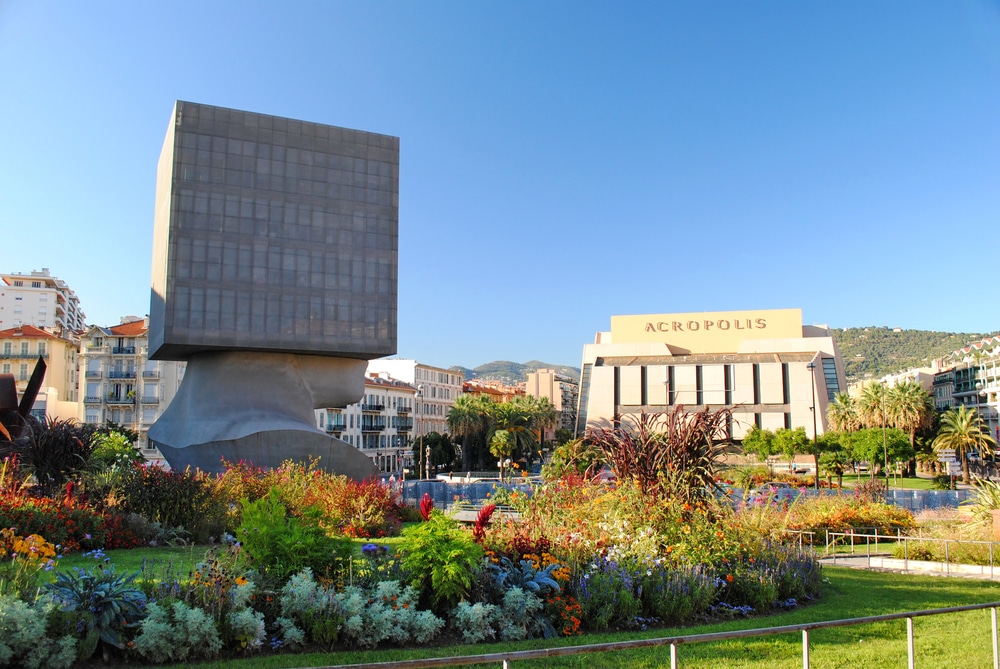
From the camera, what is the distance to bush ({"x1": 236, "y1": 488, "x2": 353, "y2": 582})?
330 inches

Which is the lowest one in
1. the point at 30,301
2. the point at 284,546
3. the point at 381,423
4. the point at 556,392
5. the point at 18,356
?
the point at 284,546

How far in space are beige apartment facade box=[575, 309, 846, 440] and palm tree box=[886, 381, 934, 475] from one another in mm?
8274

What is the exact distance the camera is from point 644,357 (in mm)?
89375

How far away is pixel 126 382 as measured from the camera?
69750 mm

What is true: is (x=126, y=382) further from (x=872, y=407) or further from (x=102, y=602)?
(x=102, y=602)

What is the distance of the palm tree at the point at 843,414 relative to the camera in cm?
7246

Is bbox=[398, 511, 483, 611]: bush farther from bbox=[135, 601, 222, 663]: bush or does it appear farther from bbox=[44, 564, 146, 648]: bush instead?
bbox=[44, 564, 146, 648]: bush

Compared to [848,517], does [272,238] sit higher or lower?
higher

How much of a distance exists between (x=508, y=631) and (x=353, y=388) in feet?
115

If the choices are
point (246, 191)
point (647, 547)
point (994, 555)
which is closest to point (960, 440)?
point (994, 555)

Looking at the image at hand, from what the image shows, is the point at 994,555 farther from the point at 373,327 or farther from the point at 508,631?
Result: the point at 373,327

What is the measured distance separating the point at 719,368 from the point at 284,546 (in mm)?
79697

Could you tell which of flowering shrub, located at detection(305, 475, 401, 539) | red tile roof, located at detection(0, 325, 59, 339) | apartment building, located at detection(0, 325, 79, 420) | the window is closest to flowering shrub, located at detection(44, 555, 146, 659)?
flowering shrub, located at detection(305, 475, 401, 539)

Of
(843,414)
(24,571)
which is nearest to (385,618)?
(24,571)
